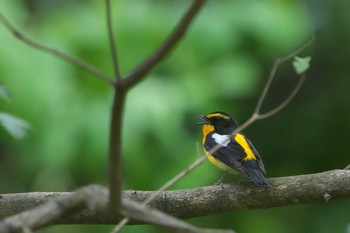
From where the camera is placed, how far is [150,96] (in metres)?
5.48

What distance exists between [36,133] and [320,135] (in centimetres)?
283

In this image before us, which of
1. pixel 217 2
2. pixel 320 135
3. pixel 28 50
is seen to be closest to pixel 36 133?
pixel 28 50

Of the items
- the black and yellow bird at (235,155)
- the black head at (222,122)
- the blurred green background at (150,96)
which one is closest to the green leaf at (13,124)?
the black and yellow bird at (235,155)

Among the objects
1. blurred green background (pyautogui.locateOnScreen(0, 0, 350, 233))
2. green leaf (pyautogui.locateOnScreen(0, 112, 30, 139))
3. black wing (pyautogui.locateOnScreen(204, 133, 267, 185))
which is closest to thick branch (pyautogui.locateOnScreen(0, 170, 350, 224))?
green leaf (pyautogui.locateOnScreen(0, 112, 30, 139))

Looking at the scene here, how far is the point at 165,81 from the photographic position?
227 inches

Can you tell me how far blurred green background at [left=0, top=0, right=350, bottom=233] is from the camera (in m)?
5.51

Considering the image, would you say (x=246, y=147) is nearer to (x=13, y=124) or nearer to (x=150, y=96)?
(x=150, y=96)

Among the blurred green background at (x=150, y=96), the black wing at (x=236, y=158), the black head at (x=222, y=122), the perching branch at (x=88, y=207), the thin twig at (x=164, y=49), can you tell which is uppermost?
the blurred green background at (x=150, y=96)

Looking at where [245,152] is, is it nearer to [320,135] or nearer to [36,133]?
[36,133]

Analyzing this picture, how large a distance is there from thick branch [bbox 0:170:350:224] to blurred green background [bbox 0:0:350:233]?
1.46m

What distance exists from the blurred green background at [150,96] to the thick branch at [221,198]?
57.5 inches

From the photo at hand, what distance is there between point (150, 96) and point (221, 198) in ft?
7.01

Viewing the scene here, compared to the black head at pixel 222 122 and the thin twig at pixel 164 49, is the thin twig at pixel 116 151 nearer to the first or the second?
the thin twig at pixel 164 49

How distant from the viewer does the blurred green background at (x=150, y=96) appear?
217 inches
